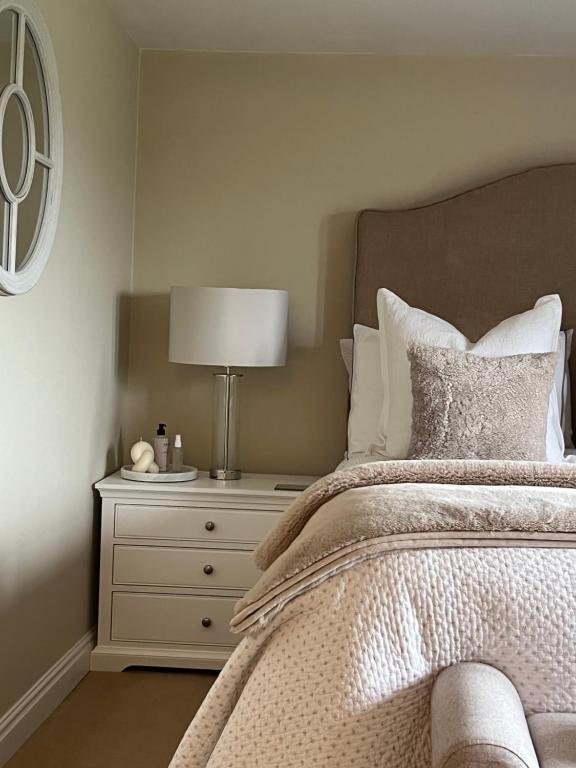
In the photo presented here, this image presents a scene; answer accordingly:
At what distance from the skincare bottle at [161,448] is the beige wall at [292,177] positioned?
0.99 feet

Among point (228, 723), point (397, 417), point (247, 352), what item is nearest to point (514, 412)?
point (397, 417)

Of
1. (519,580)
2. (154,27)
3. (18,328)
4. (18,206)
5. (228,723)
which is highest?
(154,27)

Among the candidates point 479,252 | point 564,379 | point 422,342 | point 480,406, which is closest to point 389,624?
point 480,406

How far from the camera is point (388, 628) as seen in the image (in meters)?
1.59

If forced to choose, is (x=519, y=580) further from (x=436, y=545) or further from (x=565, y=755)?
(x=565, y=755)

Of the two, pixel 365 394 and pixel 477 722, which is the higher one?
pixel 365 394

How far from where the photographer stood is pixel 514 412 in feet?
9.75

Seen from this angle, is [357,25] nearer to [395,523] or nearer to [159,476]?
[159,476]

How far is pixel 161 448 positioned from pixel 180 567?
0.47 metres

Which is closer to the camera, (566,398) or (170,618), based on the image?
(170,618)

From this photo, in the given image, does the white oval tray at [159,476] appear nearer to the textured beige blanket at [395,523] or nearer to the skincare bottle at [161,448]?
the skincare bottle at [161,448]

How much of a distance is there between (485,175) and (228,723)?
9.15 ft

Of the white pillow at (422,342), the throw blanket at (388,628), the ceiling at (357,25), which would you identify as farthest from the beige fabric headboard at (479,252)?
the throw blanket at (388,628)

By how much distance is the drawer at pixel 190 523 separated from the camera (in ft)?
11.5
